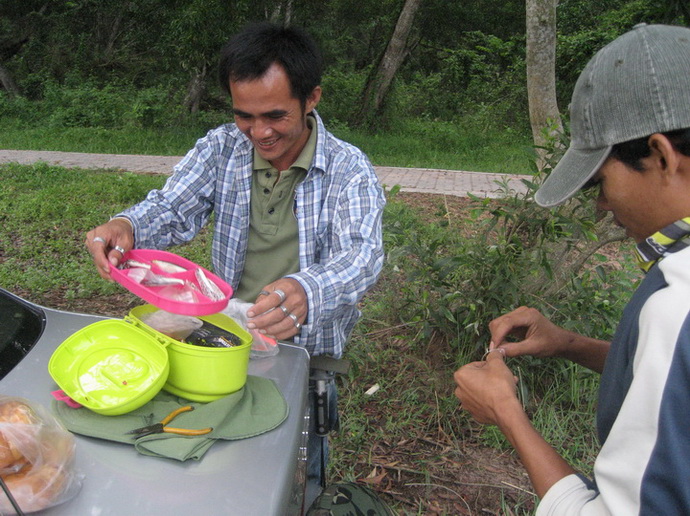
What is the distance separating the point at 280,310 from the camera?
1.64 metres

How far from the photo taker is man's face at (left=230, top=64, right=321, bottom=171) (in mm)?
2008

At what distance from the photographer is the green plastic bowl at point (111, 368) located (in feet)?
4.67

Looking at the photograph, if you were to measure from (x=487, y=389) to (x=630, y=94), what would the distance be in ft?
2.40

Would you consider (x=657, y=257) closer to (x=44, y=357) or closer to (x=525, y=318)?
(x=525, y=318)

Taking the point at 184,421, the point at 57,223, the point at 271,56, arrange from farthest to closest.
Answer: the point at 57,223 < the point at 271,56 < the point at 184,421

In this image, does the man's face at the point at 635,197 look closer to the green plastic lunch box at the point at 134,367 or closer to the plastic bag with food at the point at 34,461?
the green plastic lunch box at the point at 134,367

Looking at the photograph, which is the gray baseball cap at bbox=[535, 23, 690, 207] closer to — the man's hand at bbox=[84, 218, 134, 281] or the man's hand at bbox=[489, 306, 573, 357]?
the man's hand at bbox=[489, 306, 573, 357]

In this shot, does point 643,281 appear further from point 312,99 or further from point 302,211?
point 312,99

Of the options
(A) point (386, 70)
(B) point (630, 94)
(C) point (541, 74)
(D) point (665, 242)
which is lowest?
(A) point (386, 70)

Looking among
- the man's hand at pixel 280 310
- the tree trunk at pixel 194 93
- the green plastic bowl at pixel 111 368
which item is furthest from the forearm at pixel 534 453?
the tree trunk at pixel 194 93

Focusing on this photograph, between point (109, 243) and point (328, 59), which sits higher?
point (109, 243)

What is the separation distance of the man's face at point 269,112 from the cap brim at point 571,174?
3.02 feet

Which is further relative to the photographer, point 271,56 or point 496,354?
point 271,56

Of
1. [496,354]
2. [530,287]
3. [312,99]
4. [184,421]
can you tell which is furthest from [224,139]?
[530,287]
